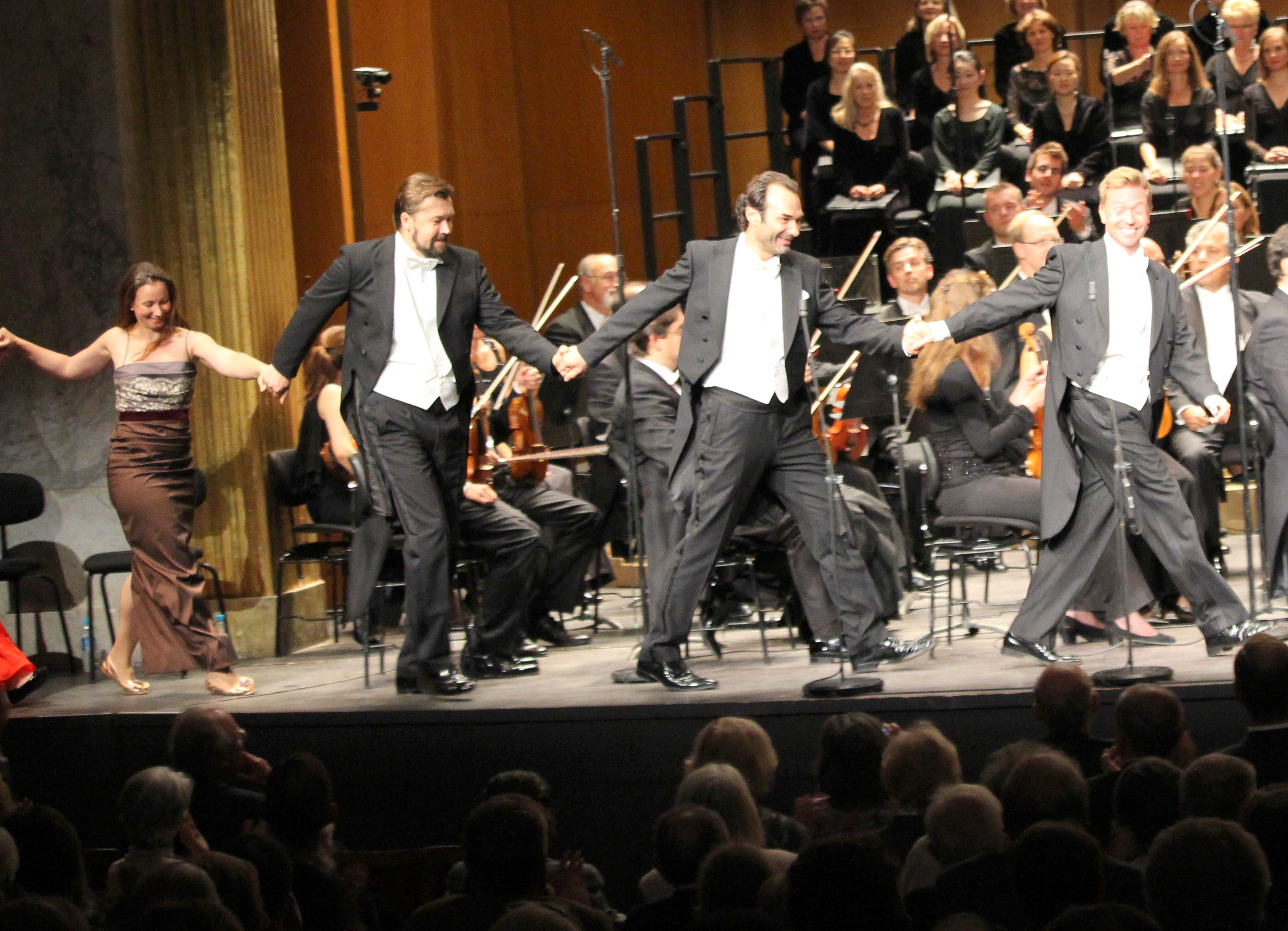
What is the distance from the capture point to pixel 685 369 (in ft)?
17.0

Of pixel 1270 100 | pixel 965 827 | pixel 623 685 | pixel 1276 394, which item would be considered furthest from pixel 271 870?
pixel 1270 100

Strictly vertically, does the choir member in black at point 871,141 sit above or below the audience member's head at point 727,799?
above

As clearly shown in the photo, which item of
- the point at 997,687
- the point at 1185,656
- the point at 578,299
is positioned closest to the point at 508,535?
the point at 997,687

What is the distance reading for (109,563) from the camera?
20.0ft

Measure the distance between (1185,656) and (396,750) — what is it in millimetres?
2379

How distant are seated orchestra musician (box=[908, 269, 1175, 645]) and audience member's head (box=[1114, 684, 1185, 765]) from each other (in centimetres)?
169

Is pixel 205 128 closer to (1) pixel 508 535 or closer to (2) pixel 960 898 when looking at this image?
(1) pixel 508 535

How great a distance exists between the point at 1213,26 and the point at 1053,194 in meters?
1.97

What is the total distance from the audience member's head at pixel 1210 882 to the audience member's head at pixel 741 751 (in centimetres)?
125

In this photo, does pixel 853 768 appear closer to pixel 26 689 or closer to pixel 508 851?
pixel 508 851

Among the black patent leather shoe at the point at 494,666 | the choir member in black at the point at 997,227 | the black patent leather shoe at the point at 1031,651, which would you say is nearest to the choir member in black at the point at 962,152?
the choir member in black at the point at 997,227

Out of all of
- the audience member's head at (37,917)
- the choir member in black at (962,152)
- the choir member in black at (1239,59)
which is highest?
the choir member in black at (1239,59)

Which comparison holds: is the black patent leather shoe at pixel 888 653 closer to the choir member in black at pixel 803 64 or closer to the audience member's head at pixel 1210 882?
the audience member's head at pixel 1210 882

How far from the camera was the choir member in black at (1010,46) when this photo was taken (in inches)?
366
